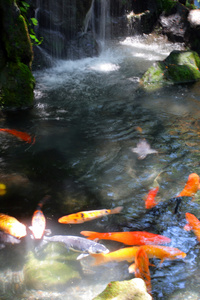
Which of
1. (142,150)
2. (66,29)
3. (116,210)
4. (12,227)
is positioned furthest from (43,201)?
(66,29)

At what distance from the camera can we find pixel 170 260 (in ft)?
9.14

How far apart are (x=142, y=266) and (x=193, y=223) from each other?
1.01 meters

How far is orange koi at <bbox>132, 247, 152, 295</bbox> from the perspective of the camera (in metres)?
2.54

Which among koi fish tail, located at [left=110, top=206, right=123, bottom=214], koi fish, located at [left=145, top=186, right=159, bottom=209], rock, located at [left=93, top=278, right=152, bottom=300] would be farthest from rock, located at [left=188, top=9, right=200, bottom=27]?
rock, located at [left=93, top=278, right=152, bottom=300]

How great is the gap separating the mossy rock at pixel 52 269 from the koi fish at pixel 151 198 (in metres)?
1.26

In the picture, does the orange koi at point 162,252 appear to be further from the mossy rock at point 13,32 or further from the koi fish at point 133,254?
the mossy rock at point 13,32

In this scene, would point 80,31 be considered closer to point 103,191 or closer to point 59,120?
point 59,120

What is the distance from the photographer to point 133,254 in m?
2.73

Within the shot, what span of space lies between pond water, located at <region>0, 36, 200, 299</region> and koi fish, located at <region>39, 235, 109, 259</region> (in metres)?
0.17

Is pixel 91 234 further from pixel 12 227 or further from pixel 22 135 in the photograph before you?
pixel 22 135

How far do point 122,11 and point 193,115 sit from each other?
9.56m

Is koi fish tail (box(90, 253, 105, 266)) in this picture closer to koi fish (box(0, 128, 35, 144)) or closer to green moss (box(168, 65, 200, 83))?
koi fish (box(0, 128, 35, 144))

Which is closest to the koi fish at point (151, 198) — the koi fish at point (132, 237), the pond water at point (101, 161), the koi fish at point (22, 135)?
the pond water at point (101, 161)

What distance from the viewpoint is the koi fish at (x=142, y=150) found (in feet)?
15.2
